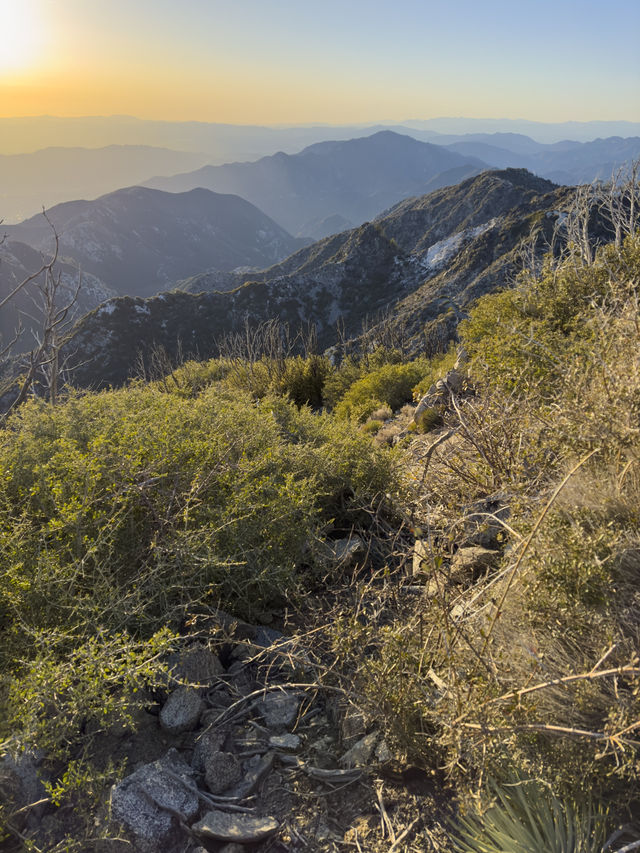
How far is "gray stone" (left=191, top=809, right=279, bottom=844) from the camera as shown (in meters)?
2.12

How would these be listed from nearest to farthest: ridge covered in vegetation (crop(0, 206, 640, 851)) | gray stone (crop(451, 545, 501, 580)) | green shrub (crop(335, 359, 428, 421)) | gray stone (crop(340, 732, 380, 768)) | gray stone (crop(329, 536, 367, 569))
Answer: ridge covered in vegetation (crop(0, 206, 640, 851)) → gray stone (crop(340, 732, 380, 768)) → gray stone (crop(451, 545, 501, 580)) → gray stone (crop(329, 536, 367, 569)) → green shrub (crop(335, 359, 428, 421))

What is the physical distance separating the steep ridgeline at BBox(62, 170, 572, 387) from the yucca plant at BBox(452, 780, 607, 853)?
46250 millimetres

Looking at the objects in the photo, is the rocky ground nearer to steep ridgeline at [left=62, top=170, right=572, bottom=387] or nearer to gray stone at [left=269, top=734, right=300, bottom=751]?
gray stone at [left=269, top=734, right=300, bottom=751]

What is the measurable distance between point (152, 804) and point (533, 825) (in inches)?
61.9

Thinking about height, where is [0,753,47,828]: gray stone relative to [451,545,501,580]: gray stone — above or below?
below

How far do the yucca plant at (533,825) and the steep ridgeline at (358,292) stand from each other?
46.2 meters

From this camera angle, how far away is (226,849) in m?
2.12

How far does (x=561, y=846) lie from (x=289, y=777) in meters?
1.27

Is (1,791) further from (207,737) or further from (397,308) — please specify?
(397,308)

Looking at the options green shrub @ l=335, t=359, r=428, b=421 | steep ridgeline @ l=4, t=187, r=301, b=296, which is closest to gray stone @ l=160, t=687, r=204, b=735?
green shrub @ l=335, t=359, r=428, b=421

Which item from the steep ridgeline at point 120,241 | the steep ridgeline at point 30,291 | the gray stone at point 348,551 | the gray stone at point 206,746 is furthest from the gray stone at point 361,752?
the steep ridgeline at point 120,241

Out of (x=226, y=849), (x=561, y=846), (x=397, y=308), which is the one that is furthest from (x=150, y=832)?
(x=397, y=308)

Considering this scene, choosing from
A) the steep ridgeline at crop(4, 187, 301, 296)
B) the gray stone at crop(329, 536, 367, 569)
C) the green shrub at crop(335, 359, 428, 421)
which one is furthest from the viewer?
the steep ridgeline at crop(4, 187, 301, 296)

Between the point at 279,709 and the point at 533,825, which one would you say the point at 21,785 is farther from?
the point at 533,825
